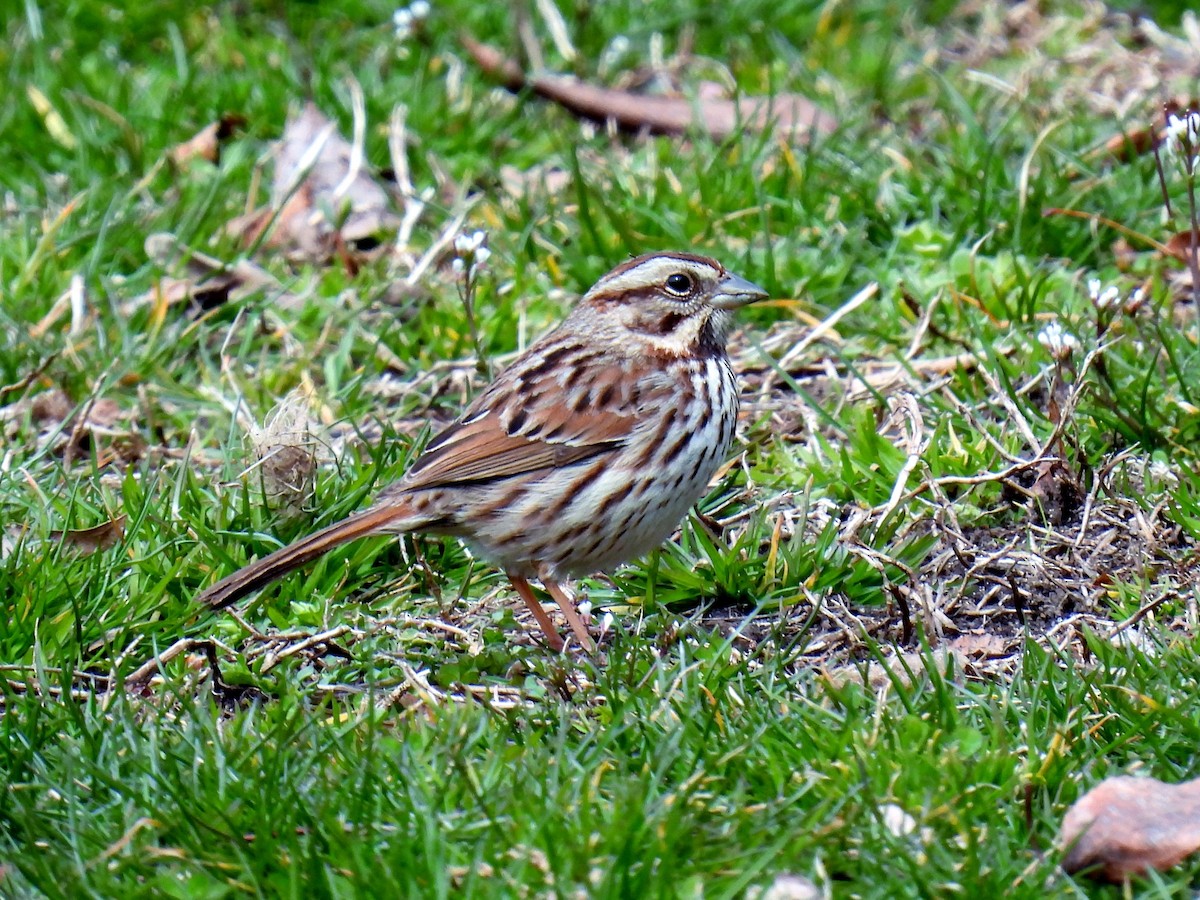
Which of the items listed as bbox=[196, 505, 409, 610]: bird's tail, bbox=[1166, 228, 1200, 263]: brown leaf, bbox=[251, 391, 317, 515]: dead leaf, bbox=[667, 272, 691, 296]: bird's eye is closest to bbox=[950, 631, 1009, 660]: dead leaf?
bbox=[667, 272, 691, 296]: bird's eye

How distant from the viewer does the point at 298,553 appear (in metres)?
4.87

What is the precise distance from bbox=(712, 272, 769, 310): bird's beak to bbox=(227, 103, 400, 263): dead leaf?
224 centimetres

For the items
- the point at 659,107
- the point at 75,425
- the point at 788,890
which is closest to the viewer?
the point at 788,890

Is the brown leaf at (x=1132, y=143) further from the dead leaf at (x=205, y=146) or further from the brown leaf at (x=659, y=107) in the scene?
the dead leaf at (x=205, y=146)

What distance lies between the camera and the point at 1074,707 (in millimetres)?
4203

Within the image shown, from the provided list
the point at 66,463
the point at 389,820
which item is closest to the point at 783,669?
the point at 389,820

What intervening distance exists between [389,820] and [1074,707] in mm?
1681

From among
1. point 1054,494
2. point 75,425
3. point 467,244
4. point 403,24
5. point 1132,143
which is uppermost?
point 403,24

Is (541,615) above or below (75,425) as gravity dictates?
below

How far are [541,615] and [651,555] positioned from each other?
48 centimetres

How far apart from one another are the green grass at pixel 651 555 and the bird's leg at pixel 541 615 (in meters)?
0.11

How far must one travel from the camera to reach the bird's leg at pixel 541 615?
5004 mm

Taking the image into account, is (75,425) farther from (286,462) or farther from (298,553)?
(298,553)

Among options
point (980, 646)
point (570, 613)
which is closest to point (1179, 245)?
point (980, 646)
